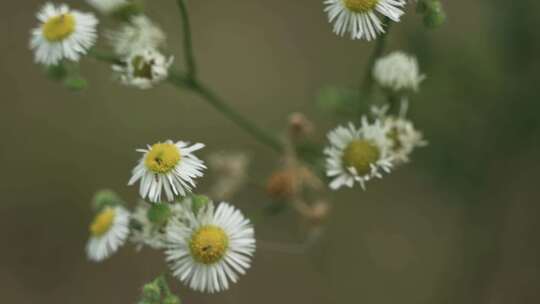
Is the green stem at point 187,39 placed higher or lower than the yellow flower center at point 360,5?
higher

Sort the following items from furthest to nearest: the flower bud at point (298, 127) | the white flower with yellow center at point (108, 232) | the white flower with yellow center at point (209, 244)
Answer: the flower bud at point (298, 127)
the white flower with yellow center at point (108, 232)
the white flower with yellow center at point (209, 244)

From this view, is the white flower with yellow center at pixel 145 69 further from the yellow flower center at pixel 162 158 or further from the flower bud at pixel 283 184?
the flower bud at pixel 283 184

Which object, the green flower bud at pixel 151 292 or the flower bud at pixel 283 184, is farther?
the flower bud at pixel 283 184

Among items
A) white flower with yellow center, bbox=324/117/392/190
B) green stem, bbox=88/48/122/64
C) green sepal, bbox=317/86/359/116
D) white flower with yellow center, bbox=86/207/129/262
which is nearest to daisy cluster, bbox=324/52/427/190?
white flower with yellow center, bbox=324/117/392/190

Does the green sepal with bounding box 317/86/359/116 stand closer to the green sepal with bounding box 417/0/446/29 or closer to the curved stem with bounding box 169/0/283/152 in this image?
the curved stem with bounding box 169/0/283/152

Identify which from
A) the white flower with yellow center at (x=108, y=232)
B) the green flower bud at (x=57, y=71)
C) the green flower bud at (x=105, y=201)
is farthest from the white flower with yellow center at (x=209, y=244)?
the green flower bud at (x=57, y=71)

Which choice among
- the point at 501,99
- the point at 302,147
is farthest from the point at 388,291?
the point at 302,147
